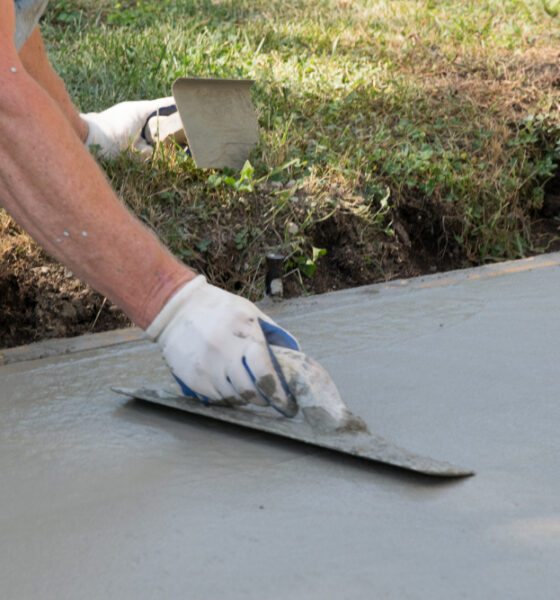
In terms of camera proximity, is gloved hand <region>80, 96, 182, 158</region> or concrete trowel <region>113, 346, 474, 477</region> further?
gloved hand <region>80, 96, 182, 158</region>

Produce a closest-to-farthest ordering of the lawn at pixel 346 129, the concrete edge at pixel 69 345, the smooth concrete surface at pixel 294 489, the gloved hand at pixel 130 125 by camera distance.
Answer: the smooth concrete surface at pixel 294 489, the concrete edge at pixel 69 345, the lawn at pixel 346 129, the gloved hand at pixel 130 125

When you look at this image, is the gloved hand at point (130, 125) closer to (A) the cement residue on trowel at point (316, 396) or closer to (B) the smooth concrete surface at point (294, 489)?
(B) the smooth concrete surface at point (294, 489)

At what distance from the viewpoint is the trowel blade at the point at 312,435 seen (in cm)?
125

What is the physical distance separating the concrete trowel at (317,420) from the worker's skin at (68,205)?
249mm

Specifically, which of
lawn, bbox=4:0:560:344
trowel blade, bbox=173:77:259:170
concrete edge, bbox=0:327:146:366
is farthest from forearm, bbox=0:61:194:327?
trowel blade, bbox=173:77:259:170

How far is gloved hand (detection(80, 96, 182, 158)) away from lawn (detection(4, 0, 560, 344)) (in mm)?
116

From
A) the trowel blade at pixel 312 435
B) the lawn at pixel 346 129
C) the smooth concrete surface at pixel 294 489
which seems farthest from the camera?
the lawn at pixel 346 129

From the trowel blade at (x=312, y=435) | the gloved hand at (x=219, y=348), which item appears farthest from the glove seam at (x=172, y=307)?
the trowel blade at (x=312, y=435)

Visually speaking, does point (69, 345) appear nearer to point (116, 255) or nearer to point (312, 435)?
point (116, 255)

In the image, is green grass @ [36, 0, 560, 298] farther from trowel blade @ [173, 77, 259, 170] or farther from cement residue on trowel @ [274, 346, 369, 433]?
cement residue on trowel @ [274, 346, 369, 433]

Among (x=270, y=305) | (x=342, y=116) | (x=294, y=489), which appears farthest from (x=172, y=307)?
(x=342, y=116)

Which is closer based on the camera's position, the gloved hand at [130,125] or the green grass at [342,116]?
the green grass at [342,116]

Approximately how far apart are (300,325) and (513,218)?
1.43 meters

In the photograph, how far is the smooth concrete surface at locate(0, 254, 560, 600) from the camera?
3.29 ft
